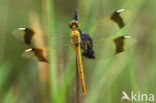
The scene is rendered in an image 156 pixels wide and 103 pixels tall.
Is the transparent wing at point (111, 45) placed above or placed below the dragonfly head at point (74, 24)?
below

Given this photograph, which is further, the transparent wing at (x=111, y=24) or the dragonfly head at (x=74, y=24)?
the transparent wing at (x=111, y=24)

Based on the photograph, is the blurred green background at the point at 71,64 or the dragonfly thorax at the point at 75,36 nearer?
the dragonfly thorax at the point at 75,36

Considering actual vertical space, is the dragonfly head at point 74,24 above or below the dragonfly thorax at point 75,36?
above

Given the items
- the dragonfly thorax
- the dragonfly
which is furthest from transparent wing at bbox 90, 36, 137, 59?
the dragonfly thorax

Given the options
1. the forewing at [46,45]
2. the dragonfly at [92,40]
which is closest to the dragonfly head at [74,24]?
the dragonfly at [92,40]

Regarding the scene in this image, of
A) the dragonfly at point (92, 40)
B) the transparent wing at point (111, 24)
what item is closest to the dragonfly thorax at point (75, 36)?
the dragonfly at point (92, 40)

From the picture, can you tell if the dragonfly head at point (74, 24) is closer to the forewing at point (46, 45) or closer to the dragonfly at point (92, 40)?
the dragonfly at point (92, 40)
